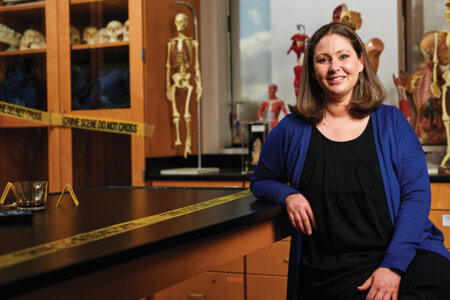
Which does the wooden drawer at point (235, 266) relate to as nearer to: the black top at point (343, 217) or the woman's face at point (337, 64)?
the black top at point (343, 217)

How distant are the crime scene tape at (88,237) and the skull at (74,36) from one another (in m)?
2.09

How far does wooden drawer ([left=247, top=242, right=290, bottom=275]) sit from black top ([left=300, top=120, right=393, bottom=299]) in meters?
1.22

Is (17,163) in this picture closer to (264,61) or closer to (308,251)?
(264,61)

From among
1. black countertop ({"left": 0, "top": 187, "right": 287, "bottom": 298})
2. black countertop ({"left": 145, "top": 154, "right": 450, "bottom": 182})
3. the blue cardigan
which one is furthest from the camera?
black countertop ({"left": 145, "top": 154, "right": 450, "bottom": 182})

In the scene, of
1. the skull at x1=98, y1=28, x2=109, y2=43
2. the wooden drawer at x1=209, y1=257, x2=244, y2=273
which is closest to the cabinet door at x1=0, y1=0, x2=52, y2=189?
the skull at x1=98, y1=28, x2=109, y2=43

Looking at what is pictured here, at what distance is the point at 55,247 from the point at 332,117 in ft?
3.39

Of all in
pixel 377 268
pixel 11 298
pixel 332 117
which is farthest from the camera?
pixel 332 117

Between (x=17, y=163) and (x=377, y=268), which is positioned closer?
(x=377, y=268)

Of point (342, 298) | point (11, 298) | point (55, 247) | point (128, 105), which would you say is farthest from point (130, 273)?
point (128, 105)

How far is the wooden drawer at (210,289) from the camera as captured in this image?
2.89 m

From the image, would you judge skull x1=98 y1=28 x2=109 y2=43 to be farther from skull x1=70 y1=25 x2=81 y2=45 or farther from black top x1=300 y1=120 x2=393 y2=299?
black top x1=300 y1=120 x2=393 y2=299

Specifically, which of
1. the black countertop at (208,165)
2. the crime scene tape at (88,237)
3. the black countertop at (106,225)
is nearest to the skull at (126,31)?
the black countertop at (208,165)

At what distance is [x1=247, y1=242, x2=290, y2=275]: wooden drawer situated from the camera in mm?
2812

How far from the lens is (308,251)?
1608mm
